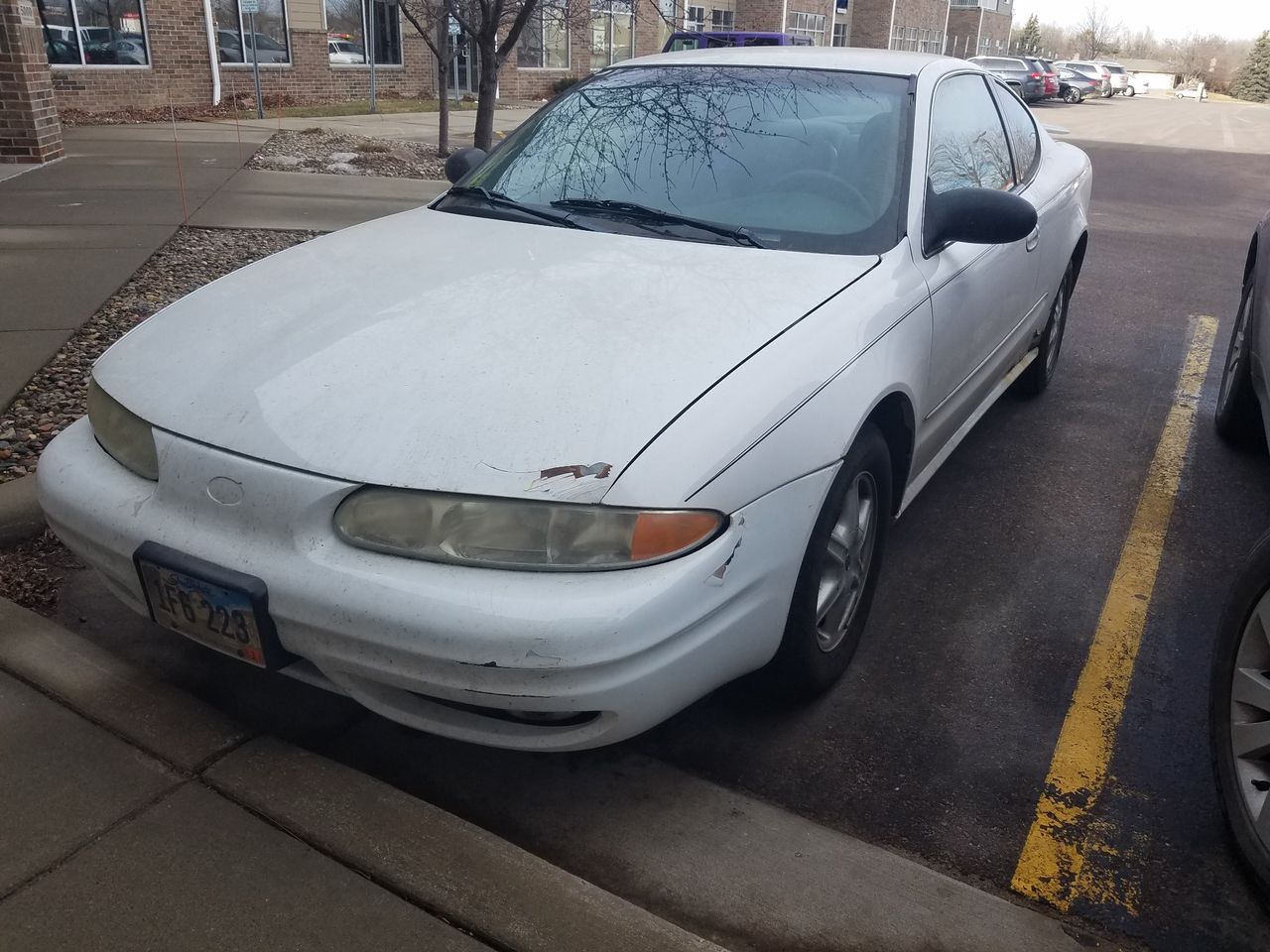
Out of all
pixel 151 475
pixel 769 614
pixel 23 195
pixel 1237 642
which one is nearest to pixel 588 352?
pixel 769 614

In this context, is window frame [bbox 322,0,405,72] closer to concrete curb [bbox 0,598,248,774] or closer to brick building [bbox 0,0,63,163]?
brick building [bbox 0,0,63,163]

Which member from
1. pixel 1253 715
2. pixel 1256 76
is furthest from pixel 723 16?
pixel 1256 76

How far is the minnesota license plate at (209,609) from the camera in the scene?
84.0 inches

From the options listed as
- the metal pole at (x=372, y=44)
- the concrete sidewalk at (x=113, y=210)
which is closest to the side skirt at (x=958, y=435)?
Answer: the concrete sidewalk at (x=113, y=210)

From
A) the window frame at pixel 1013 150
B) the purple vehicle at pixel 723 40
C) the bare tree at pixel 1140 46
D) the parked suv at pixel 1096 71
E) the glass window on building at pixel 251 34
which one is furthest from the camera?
the bare tree at pixel 1140 46

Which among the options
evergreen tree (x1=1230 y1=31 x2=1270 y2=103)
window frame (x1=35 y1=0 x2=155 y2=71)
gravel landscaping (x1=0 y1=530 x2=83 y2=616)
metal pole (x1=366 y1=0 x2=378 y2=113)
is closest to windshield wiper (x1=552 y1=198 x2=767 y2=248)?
gravel landscaping (x1=0 y1=530 x2=83 y2=616)

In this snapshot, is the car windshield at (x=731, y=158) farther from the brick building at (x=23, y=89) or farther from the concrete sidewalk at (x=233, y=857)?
the brick building at (x=23, y=89)

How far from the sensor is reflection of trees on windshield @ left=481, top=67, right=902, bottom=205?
10.6 ft

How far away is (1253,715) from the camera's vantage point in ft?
7.28

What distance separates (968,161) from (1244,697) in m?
2.17

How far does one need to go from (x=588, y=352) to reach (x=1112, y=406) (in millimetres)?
3814

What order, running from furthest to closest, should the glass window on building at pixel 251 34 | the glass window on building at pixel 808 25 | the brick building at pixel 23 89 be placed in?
the glass window on building at pixel 808 25 → the glass window on building at pixel 251 34 → the brick building at pixel 23 89

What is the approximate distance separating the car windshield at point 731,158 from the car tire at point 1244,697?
4.22 feet

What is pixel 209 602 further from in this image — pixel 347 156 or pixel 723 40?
pixel 723 40
